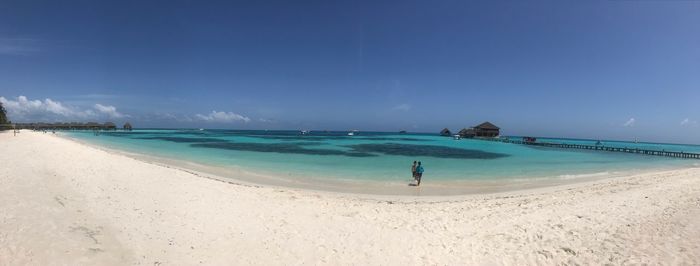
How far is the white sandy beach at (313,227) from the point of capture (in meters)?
5.30

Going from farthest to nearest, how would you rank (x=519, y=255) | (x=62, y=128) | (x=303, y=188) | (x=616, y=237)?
1. (x=62, y=128)
2. (x=303, y=188)
3. (x=616, y=237)
4. (x=519, y=255)

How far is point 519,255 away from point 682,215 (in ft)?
18.2

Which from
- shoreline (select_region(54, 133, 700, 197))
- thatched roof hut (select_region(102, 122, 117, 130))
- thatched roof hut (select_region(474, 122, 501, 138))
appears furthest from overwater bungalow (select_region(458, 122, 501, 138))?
thatched roof hut (select_region(102, 122, 117, 130))

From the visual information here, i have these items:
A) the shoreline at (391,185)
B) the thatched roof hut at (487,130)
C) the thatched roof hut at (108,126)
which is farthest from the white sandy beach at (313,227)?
the thatched roof hut at (108,126)

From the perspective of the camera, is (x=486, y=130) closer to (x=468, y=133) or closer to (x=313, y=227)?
(x=468, y=133)

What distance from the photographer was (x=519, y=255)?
Result: 5684mm

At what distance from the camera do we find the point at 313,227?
6.90 metres

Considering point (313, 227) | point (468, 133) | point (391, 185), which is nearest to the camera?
point (313, 227)

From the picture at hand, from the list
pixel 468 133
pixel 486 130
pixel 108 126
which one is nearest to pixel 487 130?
pixel 486 130

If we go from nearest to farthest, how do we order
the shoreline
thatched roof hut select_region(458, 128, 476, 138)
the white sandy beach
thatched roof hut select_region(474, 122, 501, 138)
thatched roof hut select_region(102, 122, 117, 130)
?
the white sandy beach
the shoreline
thatched roof hut select_region(474, 122, 501, 138)
thatched roof hut select_region(458, 128, 476, 138)
thatched roof hut select_region(102, 122, 117, 130)

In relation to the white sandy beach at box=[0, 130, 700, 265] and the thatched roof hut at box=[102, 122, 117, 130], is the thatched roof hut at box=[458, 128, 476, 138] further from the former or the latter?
the thatched roof hut at box=[102, 122, 117, 130]

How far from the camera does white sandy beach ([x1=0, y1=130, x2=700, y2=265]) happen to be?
5297 mm

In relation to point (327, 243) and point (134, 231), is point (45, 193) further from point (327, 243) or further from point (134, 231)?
point (327, 243)

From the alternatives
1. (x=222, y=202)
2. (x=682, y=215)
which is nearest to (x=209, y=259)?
(x=222, y=202)
